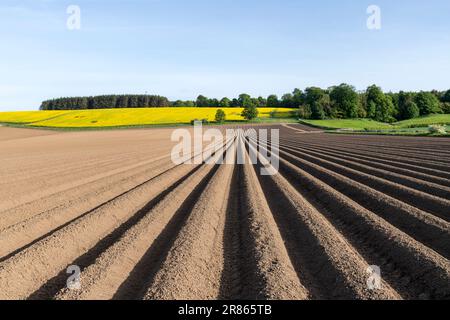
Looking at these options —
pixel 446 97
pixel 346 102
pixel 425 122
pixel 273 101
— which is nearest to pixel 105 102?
pixel 273 101

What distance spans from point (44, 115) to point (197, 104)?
4436 cm

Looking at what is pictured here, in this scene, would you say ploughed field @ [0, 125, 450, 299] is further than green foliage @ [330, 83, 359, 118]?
No

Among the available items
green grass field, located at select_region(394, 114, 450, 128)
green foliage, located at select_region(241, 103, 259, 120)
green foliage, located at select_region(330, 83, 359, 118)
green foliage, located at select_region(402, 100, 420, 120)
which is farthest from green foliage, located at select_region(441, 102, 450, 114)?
green foliage, located at select_region(241, 103, 259, 120)

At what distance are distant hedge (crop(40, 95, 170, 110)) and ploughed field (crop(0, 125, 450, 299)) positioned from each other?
355 feet

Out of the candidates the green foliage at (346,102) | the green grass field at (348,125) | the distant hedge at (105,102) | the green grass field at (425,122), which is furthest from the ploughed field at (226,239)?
the distant hedge at (105,102)

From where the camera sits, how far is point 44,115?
89.4 metres

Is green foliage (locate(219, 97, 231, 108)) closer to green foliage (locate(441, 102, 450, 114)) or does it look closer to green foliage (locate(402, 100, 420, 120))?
green foliage (locate(402, 100, 420, 120))

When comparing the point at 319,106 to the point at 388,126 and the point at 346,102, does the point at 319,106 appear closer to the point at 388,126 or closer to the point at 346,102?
the point at 346,102

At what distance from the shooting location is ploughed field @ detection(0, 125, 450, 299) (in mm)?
4531

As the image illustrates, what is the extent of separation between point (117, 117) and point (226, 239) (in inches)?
3145

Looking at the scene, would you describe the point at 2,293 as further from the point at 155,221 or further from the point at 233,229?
the point at 233,229

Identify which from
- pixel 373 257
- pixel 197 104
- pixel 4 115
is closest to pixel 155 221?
pixel 373 257

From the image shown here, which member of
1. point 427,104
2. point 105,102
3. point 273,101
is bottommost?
point 427,104

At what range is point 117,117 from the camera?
82312 millimetres
